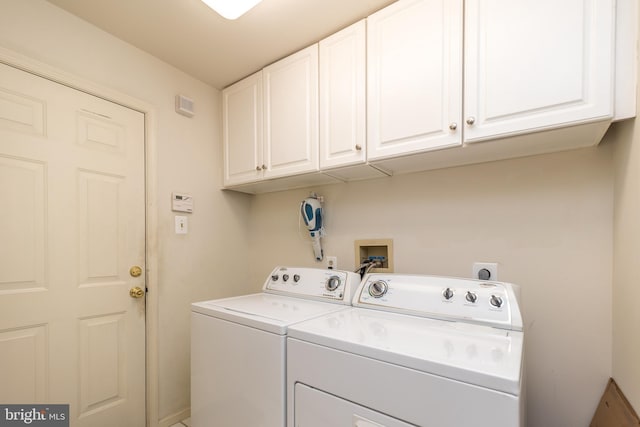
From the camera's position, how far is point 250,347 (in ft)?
3.96

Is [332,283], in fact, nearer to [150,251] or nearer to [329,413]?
[329,413]

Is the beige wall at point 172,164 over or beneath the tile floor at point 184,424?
over

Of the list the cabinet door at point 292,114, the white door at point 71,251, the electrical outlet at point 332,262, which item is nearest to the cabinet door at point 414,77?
the cabinet door at point 292,114

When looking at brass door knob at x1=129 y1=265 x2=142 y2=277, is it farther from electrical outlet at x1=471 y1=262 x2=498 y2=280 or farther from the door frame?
electrical outlet at x1=471 y1=262 x2=498 y2=280

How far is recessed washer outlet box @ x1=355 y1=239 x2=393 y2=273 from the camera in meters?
1.79

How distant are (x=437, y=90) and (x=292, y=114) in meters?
0.85

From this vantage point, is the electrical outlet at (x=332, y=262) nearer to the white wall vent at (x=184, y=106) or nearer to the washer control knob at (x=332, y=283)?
the washer control knob at (x=332, y=283)

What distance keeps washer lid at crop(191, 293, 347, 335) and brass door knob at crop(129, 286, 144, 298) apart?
51cm

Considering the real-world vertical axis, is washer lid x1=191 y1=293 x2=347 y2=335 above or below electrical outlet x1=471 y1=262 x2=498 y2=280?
below

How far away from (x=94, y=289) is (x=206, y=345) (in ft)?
2.37

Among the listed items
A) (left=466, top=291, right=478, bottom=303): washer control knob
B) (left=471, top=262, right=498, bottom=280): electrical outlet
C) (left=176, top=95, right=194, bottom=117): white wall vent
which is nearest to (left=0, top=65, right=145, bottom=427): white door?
(left=176, top=95, right=194, bottom=117): white wall vent

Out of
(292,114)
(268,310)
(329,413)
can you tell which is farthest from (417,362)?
(292,114)

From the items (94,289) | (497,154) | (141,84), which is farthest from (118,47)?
(497,154)

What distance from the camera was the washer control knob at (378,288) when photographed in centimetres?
139
